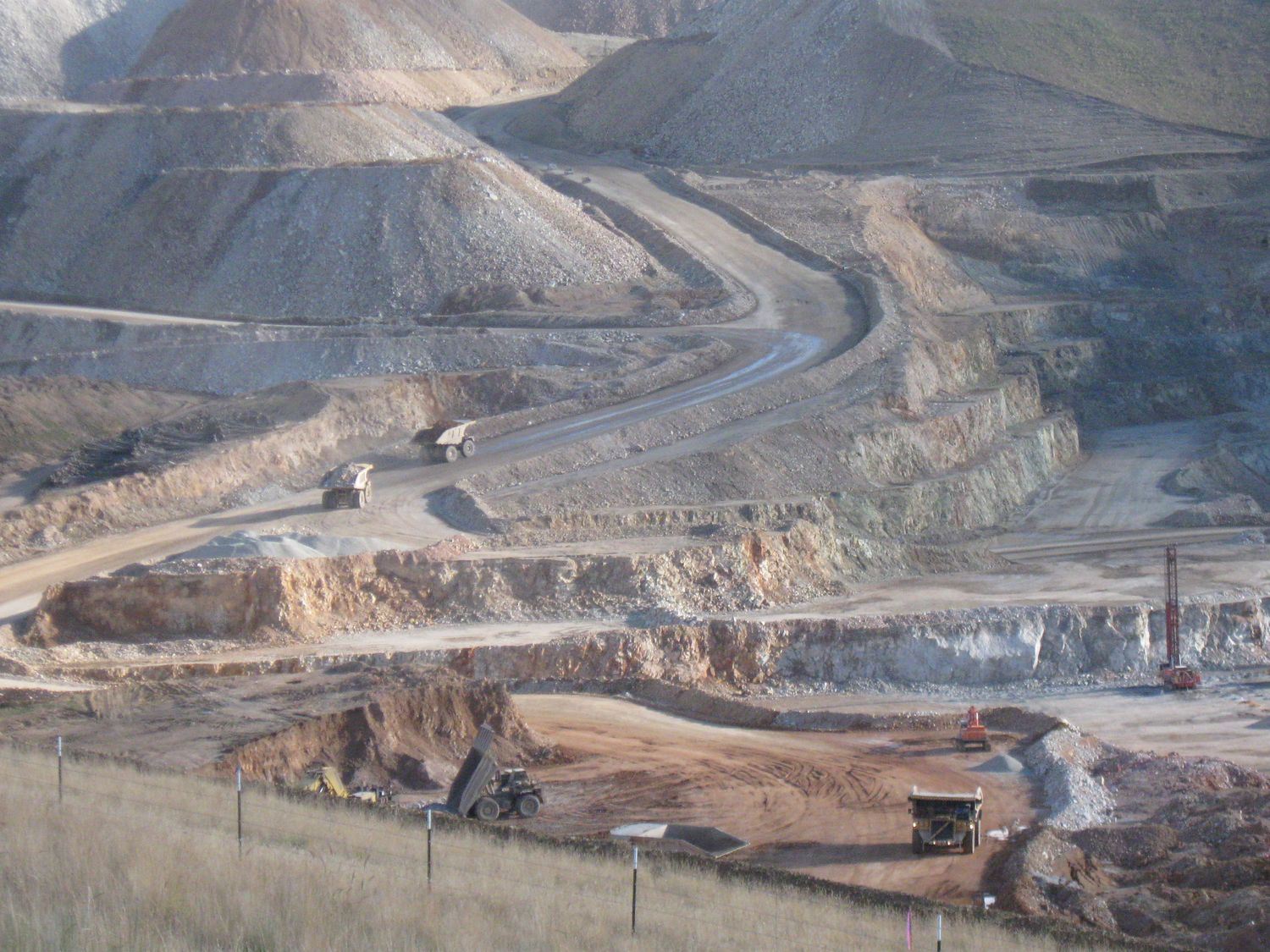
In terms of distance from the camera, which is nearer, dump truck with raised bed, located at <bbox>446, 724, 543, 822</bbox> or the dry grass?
the dry grass

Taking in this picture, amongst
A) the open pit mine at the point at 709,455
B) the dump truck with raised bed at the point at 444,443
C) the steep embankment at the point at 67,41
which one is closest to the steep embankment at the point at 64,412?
the open pit mine at the point at 709,455

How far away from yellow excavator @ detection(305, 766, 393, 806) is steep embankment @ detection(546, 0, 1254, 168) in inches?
2597

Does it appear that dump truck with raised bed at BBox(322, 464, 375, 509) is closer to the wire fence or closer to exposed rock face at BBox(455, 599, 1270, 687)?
exposed rock face at BBox(455, 599, 1270, 687)

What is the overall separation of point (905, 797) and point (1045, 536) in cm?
2530

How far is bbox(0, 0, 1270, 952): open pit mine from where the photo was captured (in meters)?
22.0

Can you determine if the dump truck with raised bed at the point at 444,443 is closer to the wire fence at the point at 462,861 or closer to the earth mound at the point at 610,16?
the wire fence at the point at 462,861

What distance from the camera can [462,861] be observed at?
1306 cm

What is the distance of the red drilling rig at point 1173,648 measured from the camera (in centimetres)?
3042

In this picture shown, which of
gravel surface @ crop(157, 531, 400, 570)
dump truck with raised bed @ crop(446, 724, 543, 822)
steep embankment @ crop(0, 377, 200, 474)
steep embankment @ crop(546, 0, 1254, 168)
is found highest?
steep embankment @ crop(546, 0, 1254, 168)

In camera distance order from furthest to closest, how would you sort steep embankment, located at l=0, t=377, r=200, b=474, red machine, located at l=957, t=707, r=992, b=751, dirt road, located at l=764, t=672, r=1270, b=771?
steep embankment, located at l=0, t=377, r=200, b=474 < dirt road, located at l=764, t=672, r=1270, b=771 < red machine, located at l=957, t=707, r=992, b=751

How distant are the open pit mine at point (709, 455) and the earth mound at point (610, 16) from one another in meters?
66.7

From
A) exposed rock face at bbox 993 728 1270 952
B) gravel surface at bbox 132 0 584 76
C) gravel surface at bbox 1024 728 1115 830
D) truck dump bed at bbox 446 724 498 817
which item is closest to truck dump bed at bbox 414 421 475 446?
gravel surface at bbox 1024 728 1115 830

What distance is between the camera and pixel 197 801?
14.7m

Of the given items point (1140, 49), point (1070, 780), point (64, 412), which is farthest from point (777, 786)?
point (1140, 49)
